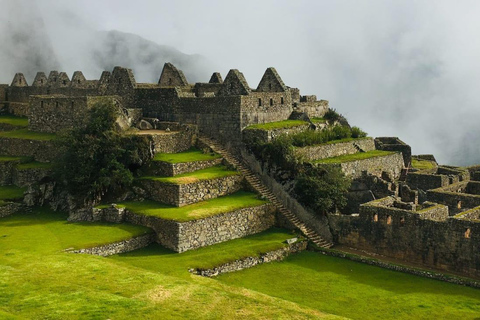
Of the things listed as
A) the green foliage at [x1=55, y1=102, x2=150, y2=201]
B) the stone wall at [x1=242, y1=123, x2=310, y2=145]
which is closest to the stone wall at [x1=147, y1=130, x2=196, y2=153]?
the green foliage at [x1=55, y1=102, x2=150, y2=201]

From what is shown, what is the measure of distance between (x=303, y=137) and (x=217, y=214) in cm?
1074

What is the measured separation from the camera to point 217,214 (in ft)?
105

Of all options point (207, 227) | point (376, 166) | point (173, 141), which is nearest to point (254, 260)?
point (207, 227)

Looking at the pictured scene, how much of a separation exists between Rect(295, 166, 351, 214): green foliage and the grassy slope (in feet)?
23.0

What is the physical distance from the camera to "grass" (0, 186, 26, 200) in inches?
1452

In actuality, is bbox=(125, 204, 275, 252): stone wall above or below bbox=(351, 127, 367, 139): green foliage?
below

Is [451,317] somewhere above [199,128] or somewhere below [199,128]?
below

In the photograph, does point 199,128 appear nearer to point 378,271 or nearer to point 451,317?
point 378,271

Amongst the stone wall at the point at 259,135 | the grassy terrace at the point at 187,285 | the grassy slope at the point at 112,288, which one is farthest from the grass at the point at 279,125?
the grassy slope at the point at 112,288

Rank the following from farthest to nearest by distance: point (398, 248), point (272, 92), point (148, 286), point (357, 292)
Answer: point (272, 92), point (398, 248), point (357, 292), point (148, 286)

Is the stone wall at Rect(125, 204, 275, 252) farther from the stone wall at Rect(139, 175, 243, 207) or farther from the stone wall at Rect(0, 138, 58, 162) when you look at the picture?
the stone wall at Rect(0, 138, 58, 162)

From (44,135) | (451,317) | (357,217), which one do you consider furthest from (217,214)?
(44,135)

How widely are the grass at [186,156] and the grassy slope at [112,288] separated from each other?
7541 mm

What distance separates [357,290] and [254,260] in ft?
19.1
